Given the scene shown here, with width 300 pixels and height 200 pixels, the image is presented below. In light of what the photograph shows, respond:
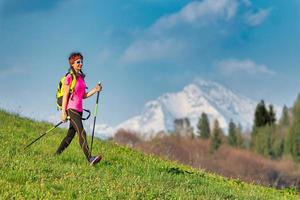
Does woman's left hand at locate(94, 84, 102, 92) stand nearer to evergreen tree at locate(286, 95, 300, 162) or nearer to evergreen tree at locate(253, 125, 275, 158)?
evergreen tree at locate(286, 95, 300, 162)

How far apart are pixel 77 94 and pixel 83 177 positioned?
3609mm

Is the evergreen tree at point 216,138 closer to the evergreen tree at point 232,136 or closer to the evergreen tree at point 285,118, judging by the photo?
the evergreen tree at point 232,136

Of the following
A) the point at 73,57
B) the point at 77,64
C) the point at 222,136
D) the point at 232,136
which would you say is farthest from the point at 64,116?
the point at 222,136

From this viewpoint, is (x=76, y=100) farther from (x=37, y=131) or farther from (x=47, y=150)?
(x=37, y=131)

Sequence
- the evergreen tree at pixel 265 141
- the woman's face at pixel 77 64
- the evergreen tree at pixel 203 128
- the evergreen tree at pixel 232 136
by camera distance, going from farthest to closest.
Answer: the evergreen tree at pixel 203 128
the evergreen tree at pixel 232 136
the evergreen tree at pixel 265 141
the woman's face at pixel 77 64

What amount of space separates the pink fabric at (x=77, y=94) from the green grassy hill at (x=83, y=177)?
1457mm

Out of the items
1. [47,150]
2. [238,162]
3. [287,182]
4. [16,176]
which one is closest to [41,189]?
[16,176]

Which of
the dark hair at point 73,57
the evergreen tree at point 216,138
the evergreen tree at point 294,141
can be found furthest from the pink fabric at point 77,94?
the evergreen tree at point 216,138

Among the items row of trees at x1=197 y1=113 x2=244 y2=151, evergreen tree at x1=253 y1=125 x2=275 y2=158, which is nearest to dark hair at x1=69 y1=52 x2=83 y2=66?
evergreen tree at x1=253 y1=125 x2=275 y2=158

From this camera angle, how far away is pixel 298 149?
15838cm

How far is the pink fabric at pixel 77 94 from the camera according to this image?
15812 mm

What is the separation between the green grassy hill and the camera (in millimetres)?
11289

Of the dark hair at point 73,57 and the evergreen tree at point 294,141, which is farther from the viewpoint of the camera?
the evergreen tree at point 294,141

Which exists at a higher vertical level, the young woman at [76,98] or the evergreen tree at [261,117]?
the evergreen tree at [261,117]
